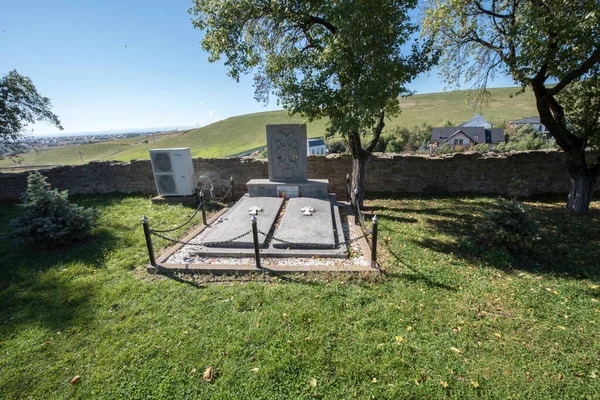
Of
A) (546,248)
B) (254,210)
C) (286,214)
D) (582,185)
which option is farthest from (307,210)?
(582,185)

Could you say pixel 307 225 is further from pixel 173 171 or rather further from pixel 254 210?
pixel 173 171

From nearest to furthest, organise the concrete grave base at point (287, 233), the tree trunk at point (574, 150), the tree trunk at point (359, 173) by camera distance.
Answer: the concrete grave base at point (287, 233) < the tree trunk at point (574, 150) < the tree trunk at point (359, 173)

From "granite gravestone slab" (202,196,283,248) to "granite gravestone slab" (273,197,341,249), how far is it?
36 cm

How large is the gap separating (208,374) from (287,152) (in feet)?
21.2

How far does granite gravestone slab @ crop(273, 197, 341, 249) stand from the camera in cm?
524

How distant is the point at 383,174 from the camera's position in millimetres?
10266

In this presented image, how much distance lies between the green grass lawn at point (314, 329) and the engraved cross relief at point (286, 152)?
Result: 4294mm

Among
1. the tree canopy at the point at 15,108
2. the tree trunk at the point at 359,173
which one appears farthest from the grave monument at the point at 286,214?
the tree canopy at the point at 15,108

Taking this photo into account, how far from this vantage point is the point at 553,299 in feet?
12.4

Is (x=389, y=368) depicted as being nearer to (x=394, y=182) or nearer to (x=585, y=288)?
(x=585, y=288)

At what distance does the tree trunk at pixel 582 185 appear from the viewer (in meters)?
7.18

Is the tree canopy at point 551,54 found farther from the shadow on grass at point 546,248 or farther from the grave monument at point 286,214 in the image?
the grave monument at point 286,214

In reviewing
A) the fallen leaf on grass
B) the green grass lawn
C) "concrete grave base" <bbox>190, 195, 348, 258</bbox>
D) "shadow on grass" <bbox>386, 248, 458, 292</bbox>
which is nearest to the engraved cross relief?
"concrete grave base" <bbox>190, 195, 348, 258</bbox>

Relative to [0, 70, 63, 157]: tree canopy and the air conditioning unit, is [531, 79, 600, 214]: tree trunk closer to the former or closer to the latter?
the air conditioning unit
